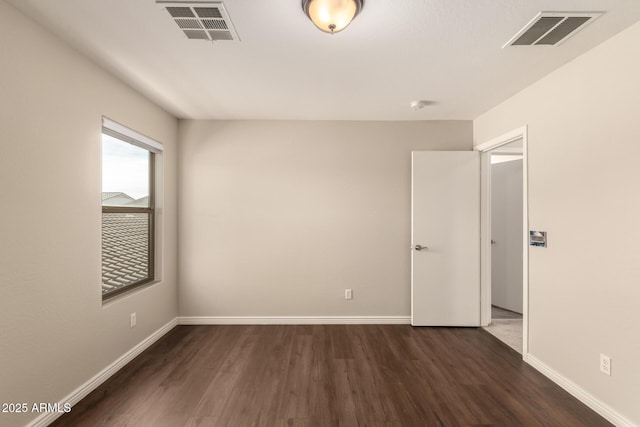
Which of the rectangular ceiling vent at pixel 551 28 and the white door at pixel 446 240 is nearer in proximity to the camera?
the rectangular ceiling vent at pixel 551 28

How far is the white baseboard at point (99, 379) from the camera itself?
Result: 1769mm

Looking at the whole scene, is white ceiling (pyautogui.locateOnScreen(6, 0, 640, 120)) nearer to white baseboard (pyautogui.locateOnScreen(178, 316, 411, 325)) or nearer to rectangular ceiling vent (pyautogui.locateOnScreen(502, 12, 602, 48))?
rectangular ceiling vent (pyautogui.locateOnScreen(502, 12, 602, 48))

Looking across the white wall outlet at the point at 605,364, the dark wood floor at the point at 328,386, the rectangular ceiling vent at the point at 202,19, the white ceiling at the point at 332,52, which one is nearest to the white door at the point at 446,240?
the dark wood floor at the point at 328,386

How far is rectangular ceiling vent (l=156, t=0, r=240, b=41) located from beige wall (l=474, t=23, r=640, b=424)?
2.52 meters

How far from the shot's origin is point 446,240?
3383 mm

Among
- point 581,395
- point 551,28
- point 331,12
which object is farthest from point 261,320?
point 551,28

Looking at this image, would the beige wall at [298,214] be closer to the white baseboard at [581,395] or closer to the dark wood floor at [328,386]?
the dark wood floor at [328,386]

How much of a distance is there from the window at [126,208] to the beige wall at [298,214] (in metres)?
0.46

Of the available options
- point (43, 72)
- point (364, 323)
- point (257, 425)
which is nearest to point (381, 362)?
point (364, 323)

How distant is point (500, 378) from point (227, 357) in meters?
2.42

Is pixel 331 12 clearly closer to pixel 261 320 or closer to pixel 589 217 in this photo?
pixel 589 217

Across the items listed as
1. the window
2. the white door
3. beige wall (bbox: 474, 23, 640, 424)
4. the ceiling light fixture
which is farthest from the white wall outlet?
the window

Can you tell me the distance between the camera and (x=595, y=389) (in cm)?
196

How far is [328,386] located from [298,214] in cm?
193
